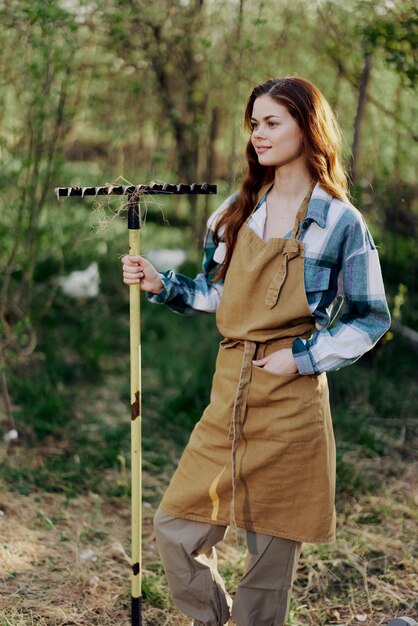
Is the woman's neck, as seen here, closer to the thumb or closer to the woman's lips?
the woman's lips

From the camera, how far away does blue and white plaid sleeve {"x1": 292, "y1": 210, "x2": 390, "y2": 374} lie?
2.27 metres

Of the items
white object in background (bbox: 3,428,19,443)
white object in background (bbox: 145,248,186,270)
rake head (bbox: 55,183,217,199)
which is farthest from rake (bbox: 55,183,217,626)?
white object in background (bbox: 145,248,186,270)

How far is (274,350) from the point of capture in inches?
92.4

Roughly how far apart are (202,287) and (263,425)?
0.53 meters

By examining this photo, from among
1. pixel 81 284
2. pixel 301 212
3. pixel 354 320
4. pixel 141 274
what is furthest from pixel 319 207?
pixel 81 284

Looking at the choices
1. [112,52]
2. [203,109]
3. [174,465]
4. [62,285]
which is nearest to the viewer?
[174,465]

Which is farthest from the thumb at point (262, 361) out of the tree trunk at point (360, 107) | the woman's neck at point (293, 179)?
the tree trunk at point (360, 107)

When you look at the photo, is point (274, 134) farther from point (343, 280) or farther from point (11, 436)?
point (11, 436)

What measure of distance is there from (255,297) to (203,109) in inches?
149

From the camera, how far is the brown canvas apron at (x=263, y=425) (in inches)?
90.8

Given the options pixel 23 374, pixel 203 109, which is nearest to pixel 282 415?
pixel 23 374

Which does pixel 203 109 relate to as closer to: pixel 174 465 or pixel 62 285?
pixel 62 285

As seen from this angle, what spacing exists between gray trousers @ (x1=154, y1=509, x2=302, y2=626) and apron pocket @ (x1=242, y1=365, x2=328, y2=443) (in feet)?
1.18

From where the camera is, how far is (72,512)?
3551 mm
